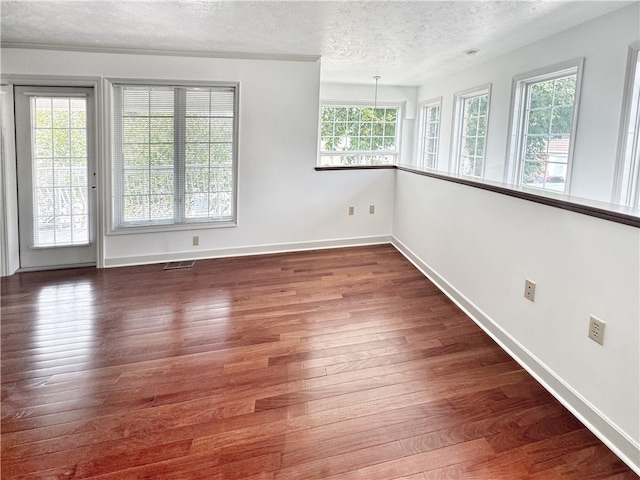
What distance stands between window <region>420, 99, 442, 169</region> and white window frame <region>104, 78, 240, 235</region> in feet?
11.4

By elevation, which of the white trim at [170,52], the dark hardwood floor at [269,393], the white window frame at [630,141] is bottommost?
the dark hardwood floor at [269,393]

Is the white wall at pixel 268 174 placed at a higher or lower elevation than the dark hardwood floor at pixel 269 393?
higher

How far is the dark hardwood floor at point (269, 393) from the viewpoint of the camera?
5.27 feet

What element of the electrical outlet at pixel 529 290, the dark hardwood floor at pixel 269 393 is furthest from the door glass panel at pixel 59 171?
the electrical outlet at pixel 529 290

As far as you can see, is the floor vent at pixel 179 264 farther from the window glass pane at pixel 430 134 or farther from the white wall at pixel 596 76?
the window glass pane at pixel 430 134

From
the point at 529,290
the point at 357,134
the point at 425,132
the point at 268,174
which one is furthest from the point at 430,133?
the point at 529,290

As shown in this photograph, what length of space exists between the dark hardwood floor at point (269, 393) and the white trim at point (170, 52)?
88.0 inches

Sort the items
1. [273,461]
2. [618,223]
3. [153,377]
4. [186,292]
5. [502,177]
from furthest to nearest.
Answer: [502,177]
[186,292]
[153,377]
[618,223]
[273,461]

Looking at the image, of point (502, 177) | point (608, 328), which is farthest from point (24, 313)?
point (502, 177)

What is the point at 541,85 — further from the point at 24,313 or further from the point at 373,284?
the point at 24,313

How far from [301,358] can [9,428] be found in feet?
4.73

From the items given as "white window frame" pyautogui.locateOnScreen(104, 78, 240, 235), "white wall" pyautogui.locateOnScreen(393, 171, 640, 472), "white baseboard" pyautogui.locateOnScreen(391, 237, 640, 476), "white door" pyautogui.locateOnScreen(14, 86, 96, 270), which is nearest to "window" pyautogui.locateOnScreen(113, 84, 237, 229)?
"white window frame" pyautogui.locateOnScreen(104, 78, 240, 235)

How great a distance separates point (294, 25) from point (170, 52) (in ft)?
4.70

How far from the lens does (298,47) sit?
3891 millimetres
